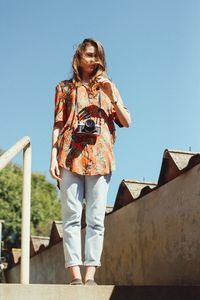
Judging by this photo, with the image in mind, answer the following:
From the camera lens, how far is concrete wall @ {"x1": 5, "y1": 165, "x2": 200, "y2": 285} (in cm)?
421

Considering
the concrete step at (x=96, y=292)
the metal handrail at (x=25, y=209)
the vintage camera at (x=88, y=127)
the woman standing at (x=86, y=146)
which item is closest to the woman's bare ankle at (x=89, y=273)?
the woman standing at (x=86, y=146)

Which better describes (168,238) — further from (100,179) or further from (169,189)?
(100,179)

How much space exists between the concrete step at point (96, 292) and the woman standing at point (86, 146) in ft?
0.75

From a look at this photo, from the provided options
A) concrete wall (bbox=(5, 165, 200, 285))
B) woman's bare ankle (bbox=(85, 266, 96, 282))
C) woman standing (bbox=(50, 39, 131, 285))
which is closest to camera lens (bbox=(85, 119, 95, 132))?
woman standing (bbox=(50, 39, 131, 285))

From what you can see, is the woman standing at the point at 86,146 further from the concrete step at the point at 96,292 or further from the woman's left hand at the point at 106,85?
the concrete step at the point at 96,292

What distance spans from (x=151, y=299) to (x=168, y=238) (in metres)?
1.45

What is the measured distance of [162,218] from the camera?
4.71 metres

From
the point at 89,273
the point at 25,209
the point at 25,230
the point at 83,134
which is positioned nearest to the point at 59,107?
the point at 83,134

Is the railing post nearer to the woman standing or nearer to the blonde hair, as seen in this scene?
the woman standing

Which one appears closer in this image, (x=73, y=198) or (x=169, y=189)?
(x=73, y=198)

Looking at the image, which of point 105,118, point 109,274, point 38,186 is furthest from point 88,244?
point 38,186

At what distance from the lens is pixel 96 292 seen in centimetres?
306

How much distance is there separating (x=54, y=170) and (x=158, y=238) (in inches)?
64.0

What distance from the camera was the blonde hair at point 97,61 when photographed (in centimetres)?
353
